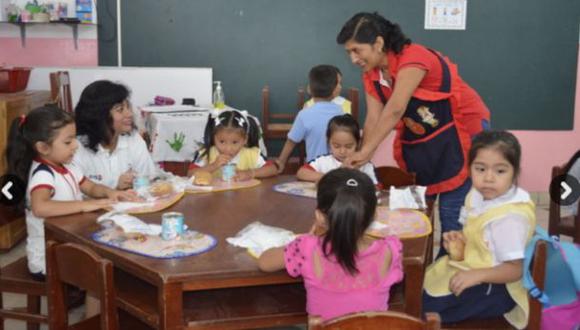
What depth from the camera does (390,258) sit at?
1.83 meters

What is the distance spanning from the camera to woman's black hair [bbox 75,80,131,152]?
2936mm

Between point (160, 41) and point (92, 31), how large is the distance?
21.6 inches

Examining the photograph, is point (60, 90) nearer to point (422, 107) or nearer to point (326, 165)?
point (326, 165)

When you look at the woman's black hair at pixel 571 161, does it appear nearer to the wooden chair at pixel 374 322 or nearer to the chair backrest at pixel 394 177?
the chair backrest at pixel 394 177

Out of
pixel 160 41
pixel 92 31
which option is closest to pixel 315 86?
pixel 160 41

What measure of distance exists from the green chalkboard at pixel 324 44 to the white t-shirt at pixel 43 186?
3088 millimetres

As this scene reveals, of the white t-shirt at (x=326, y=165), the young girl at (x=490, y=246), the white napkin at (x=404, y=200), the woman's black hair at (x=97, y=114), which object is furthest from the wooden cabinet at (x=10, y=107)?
the young girl at (x=490, y=246)

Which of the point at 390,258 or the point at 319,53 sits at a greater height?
the point at 319,53

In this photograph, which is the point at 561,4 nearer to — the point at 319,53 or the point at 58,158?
the point at 319,53

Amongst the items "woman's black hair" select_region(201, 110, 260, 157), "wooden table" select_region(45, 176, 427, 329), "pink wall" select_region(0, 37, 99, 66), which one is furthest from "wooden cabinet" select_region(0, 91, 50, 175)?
"wooden table" select_region(45, 176, 427, 329)

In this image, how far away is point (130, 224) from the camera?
213cm

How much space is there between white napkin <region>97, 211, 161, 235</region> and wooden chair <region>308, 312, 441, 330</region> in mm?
833

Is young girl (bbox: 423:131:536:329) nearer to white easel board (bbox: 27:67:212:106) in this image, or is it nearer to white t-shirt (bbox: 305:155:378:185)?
white t-shirt (bbox: 305:155:378:185)

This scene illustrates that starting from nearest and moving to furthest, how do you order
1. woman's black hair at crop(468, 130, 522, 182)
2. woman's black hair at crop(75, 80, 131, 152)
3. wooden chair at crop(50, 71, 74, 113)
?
woman's black hair at crop(468, 130, 522, 182), woman's black hair at crop(75, 80, 131, 152), wooden chair at crop(50, 71, 74, 113)
